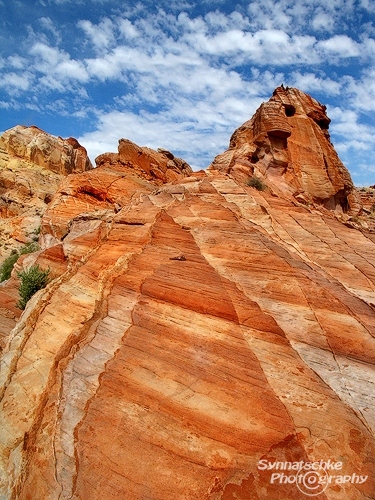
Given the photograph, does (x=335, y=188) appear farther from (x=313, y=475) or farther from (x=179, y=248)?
(x=313, y=475)

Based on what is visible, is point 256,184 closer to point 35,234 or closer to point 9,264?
point 9,264

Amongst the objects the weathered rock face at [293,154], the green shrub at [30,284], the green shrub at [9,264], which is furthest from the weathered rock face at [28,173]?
the weathered rock face at [293,154]

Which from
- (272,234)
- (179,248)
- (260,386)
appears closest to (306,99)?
(272,234)

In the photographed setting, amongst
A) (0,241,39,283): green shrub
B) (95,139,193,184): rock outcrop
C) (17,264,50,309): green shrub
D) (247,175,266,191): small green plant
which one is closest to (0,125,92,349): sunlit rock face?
(0,241,39,283): green shrub

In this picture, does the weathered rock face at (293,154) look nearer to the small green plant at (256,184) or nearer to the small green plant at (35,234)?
the small green plant at (256,184)

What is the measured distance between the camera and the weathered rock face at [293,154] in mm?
26406

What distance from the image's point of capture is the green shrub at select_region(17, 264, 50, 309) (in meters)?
15.6

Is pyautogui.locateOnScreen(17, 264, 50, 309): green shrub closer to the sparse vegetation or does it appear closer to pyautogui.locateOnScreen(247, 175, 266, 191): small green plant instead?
pyautogui.locateOnScreen(247, 175, 266, 191): small green plant

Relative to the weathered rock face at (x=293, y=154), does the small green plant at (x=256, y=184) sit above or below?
below

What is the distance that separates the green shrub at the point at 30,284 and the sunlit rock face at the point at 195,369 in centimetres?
407

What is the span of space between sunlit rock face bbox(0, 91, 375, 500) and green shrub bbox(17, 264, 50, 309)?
13.4 feet

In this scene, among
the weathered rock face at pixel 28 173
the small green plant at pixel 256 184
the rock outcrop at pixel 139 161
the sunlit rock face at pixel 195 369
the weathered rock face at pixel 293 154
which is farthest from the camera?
the weathered rock face at pixel 28 173

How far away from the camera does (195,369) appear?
296 inches

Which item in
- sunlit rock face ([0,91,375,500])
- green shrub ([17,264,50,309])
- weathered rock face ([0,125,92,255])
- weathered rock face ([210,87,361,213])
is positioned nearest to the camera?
sunlit rock face ([0,91,375,500])
